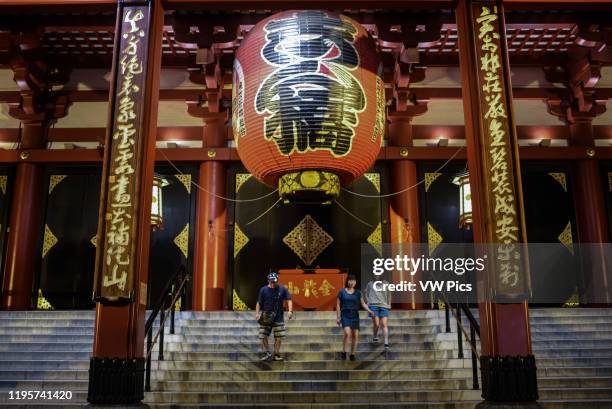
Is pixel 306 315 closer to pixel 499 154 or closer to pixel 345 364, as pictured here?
pixel 345 364

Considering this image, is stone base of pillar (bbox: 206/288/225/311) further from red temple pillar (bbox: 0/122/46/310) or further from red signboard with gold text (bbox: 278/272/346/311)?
red temple pillar (bbox: 0/122/46/310)

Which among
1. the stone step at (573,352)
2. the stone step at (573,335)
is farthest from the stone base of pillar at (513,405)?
the stone step at (573,335)

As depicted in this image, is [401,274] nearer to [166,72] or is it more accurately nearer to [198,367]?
[198,367]

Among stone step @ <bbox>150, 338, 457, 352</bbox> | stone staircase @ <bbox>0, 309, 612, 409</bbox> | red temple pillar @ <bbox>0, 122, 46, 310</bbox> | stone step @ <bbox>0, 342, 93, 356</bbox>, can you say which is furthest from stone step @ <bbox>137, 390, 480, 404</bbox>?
red temple pillar @ <bbox>0, 122, 46, 310</bbox>

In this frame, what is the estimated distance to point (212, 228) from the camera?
11062 mm

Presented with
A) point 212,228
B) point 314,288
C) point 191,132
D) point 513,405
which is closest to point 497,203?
point 513,405

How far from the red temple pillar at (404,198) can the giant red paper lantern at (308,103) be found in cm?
636

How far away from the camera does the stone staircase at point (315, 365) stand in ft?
20.3

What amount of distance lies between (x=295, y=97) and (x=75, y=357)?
4.93 metres

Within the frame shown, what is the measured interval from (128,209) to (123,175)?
1.02 ft

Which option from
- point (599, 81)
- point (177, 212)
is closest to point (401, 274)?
point (177, 212)

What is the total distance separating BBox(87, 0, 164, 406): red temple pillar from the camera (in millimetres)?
4645

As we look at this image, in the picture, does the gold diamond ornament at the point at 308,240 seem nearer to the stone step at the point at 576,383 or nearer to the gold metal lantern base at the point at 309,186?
the stone step at the point at 576,383

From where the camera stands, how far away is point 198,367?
6988 mm
